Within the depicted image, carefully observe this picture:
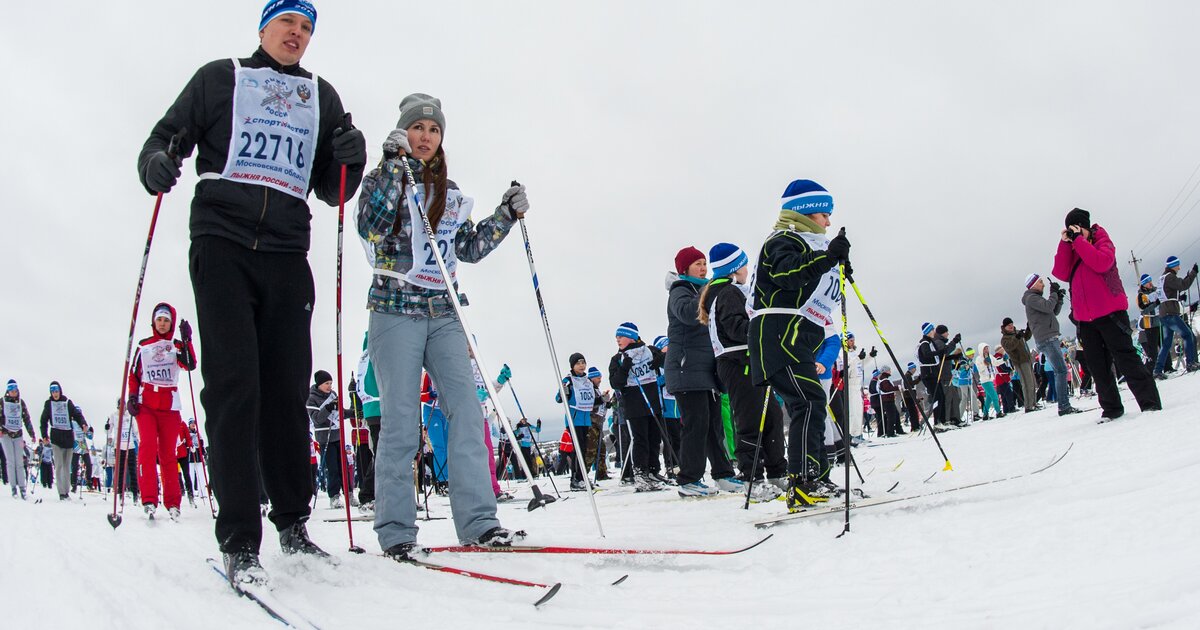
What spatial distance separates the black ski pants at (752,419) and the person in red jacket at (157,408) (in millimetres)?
4988

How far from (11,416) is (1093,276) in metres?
16.2

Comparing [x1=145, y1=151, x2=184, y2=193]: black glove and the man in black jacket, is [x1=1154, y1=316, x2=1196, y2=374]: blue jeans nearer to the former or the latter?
the man in black jacket

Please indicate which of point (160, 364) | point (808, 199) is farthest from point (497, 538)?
point (160, 364)

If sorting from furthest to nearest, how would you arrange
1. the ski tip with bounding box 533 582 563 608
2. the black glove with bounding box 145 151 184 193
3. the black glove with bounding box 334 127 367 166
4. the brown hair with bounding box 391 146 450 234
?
the brown hair with bounding box 391 146 450 234 < the black glove with bounding box 334 127 367 166 < the black glove with bounding box 145 151 184 193 < the ski tip with bounding box 533 582 563 608

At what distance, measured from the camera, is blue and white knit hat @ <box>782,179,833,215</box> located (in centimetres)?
469

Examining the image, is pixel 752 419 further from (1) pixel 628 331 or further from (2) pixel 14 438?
(2) pixel 14 438

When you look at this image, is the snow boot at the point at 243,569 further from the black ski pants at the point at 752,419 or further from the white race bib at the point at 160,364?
the white race bib at the point at 160,364

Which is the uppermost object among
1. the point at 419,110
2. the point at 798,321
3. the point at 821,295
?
the point at 419,110

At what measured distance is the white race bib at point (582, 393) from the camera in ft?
36.8

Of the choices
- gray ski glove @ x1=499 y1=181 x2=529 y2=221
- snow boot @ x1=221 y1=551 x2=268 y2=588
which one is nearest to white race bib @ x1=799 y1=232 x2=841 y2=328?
gray ski glove @ x1=499 y1=181 x2=529 y2=221

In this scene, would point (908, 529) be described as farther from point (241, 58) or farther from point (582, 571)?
point (241, 58)

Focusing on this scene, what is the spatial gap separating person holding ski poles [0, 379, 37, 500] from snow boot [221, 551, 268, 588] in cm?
1351

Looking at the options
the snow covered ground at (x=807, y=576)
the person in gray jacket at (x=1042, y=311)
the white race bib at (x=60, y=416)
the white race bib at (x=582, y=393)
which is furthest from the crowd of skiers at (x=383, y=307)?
the white race bib at (x=60, y=416)

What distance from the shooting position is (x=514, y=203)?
3.95 m
